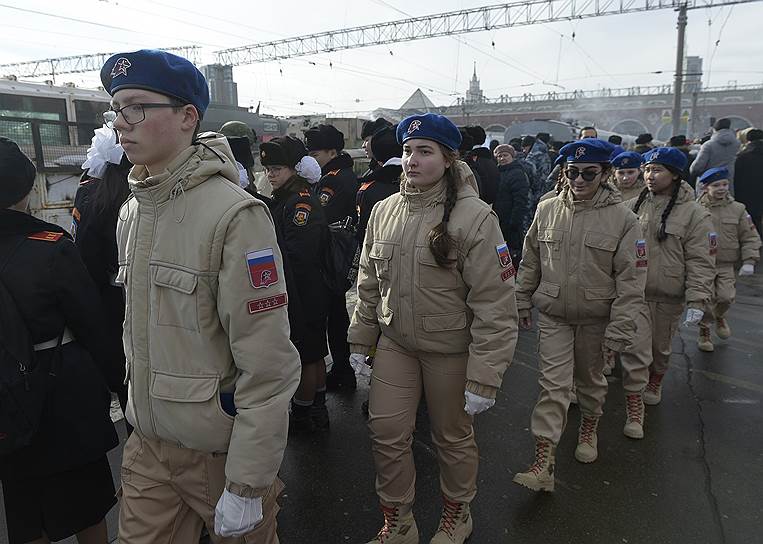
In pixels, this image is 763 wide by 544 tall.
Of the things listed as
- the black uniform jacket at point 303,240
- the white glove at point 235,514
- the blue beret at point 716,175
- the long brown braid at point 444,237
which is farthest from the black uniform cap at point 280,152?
the blue beret at point 716,175

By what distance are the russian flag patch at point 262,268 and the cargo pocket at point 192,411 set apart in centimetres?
31

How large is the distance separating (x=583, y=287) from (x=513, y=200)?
4079 millimetres

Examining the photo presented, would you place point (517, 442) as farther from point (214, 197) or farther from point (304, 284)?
point (214, 197)

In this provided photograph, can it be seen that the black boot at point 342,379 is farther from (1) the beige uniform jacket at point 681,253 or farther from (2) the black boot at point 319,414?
(1) the beige uniform jacket at point 681,253

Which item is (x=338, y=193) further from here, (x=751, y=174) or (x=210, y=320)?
(x=751, y=174)

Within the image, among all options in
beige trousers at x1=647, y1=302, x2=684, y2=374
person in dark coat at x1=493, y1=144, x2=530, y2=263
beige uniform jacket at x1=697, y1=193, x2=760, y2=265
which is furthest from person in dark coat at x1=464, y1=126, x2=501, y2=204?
beige trousers at x1=647, y1=302, x2=684, y2=374

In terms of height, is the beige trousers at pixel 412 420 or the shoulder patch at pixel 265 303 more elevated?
the shoulder patch at pixel 265 303

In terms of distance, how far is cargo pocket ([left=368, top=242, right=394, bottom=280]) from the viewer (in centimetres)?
264

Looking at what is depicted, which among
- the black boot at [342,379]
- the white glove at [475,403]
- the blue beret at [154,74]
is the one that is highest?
the blue beret at [154,74]

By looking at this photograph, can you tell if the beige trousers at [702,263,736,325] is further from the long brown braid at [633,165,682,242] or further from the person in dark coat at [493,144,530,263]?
the person in dark coat at [493,144,530,263]

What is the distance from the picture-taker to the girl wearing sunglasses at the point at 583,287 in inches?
129

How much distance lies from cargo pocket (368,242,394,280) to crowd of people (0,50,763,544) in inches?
0.6

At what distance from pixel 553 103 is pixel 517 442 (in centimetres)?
7203

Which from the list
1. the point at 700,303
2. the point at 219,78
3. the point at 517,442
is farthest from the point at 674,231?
the point at 219,78
